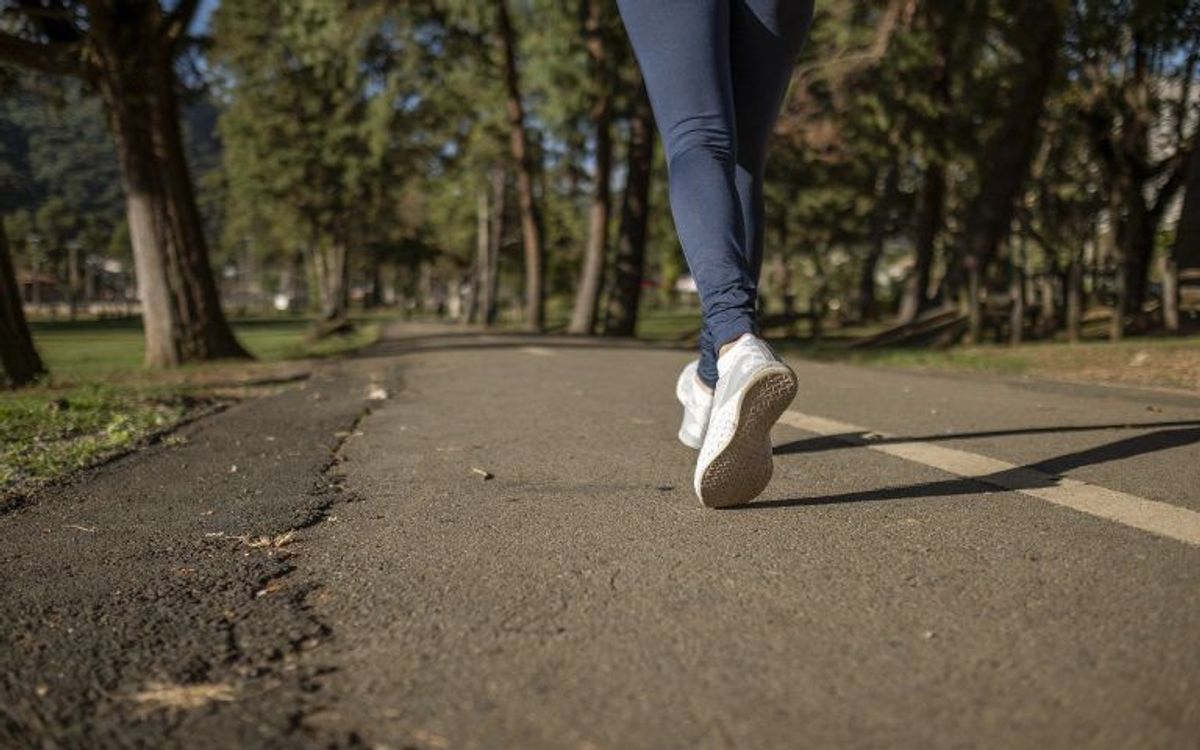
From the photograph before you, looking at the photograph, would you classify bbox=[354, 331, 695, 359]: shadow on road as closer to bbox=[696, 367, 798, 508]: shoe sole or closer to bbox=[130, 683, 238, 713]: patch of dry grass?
bbox=[696, 367, 798, 508]: shoe sole

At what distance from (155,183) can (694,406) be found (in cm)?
908

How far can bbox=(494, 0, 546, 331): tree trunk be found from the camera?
23.8 m

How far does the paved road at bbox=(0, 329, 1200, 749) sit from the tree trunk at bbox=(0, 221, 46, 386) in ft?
16.4

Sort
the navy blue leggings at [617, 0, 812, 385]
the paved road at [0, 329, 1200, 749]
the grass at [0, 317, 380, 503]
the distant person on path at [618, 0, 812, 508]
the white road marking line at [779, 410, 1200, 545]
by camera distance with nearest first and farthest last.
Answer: the paved road at [0, 329, 1200, 749]
the white road marking line at [779, 410, 1200, 545]
the distant person on path at [618, 0, 812, 508]
the navy blue leggings at [617, 0, 812, 385]
the grass at [0, 317, 380, 503]

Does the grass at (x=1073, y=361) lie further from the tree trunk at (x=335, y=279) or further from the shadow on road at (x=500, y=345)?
the tree trunk at (x=335, y=279)

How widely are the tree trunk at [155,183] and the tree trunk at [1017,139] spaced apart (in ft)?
36.0

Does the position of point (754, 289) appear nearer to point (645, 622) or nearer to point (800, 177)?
point (645, 622)

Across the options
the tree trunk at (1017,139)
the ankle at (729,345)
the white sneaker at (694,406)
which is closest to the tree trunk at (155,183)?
the white sneaker at (694,406)

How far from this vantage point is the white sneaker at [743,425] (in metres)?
2.22

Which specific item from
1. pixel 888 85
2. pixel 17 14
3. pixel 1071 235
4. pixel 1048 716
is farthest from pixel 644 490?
pixel 1071 235

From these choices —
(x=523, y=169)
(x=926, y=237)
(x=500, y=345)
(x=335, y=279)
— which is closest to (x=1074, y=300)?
(x=500, y=345)

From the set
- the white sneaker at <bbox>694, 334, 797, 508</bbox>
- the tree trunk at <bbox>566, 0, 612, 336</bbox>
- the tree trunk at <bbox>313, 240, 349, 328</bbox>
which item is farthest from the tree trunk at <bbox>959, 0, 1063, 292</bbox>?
the tree trunk at <bbox>313, 240, 349, 328</bbox>

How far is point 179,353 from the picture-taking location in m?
10.4

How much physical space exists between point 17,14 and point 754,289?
1020 centimetres
